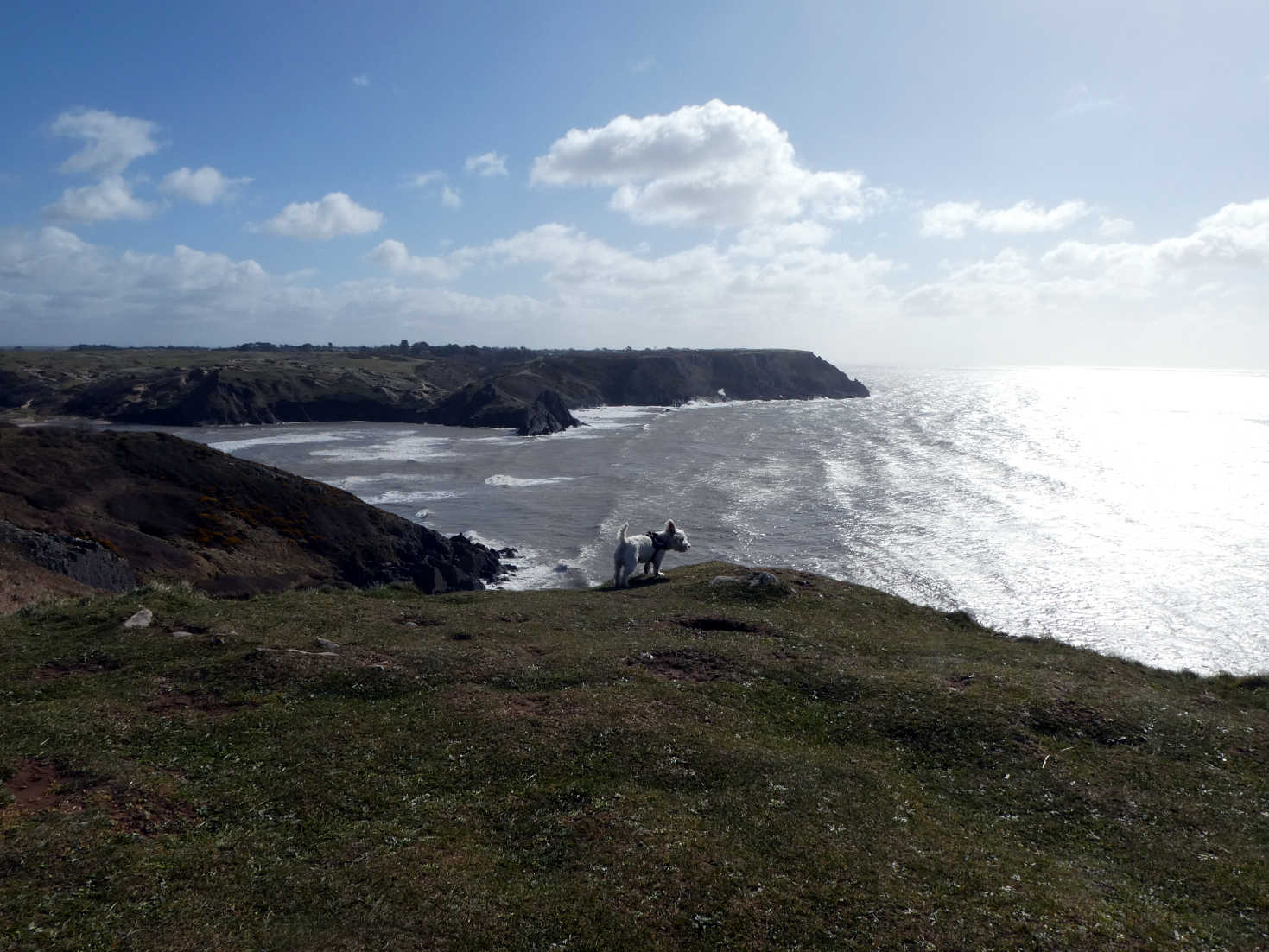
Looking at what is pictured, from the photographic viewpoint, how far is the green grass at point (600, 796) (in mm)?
9609

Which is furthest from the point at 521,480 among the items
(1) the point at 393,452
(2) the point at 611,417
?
(2) the point at 611,417

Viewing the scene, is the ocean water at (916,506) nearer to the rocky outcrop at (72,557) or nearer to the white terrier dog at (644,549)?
the white terrier dog at (644,549)

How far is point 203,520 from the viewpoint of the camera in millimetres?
41406

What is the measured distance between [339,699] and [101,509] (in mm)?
32137

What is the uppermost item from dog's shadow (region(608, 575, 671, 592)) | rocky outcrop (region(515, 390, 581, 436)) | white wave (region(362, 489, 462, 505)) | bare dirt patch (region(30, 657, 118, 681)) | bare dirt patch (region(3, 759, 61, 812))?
rocky outcrop (region(515, 390, 581, 436))

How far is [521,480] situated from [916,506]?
4545 centimetres

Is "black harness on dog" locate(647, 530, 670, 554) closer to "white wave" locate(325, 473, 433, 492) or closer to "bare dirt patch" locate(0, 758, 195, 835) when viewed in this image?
"bare dirt patch" locate(0, 758, 195, 835)

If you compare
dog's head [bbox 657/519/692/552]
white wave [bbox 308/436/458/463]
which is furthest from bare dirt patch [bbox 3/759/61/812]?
white wave [bbox 308/436/458/463]

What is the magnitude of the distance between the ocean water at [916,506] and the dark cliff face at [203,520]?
792cm

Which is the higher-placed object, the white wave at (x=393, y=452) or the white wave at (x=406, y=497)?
the white wave at (x=393, y=452)

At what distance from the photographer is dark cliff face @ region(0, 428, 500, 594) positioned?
35.8m

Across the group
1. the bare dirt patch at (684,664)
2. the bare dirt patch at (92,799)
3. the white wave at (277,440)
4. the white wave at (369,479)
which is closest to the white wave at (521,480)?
the white wave at (369,479)

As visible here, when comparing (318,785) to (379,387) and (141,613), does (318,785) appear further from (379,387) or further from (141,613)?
(379,387)

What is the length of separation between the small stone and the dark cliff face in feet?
40.6
